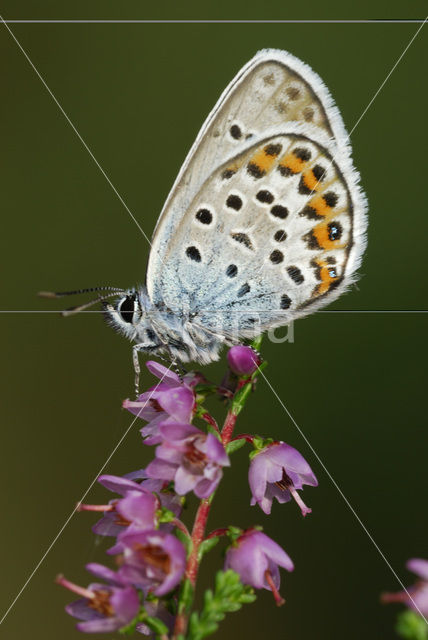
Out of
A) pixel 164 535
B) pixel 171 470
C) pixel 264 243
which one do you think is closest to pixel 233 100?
pixel 264 243

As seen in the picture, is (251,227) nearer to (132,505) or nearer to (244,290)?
(244,290)

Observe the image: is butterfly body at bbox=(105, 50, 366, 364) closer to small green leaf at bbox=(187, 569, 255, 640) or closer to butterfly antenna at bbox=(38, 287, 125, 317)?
butterfly antenna at bbox=(38, 287, 125, 317)

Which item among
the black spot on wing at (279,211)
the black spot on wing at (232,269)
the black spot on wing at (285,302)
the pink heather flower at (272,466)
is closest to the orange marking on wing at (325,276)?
the black spot on wing at (285,302)

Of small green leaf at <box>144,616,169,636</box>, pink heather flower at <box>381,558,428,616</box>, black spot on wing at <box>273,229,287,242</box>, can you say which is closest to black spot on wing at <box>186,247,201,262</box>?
black spot on wing at <box>273,229,287,242</box>

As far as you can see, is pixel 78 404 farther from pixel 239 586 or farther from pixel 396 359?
pixel 239 586

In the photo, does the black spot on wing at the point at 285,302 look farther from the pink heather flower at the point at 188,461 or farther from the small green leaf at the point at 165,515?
the small green leaf at the point at 165,515
